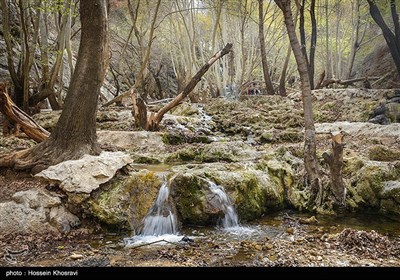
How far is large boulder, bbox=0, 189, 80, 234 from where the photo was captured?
4.39m

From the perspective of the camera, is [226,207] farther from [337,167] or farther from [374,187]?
[374,187]

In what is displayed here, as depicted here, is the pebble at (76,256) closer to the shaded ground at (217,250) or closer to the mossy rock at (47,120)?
the shaded ground at (217,250)

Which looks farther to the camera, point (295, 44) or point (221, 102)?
point (221, 102)

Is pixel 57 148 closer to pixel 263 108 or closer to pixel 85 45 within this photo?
pixel 85 45

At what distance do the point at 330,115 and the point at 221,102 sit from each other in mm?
5170

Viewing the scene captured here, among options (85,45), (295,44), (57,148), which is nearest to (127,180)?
(57,148)

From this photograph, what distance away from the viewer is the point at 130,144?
31.5 ft

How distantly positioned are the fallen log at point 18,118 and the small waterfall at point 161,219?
3426 mm

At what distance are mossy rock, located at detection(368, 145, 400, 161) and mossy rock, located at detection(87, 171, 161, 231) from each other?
4917 millimetres

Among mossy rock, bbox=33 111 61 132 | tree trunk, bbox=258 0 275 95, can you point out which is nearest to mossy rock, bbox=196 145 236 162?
mossy rock, bbox=33 111 61 132

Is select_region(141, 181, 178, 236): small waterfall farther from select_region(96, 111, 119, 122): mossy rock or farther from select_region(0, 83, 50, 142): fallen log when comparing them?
select_region(96, 111, 119, 122): mossy rock

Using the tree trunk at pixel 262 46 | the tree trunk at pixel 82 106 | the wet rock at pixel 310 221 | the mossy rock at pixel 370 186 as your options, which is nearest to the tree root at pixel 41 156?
the tree trunk at pixel 82 106

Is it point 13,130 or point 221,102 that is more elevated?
point 221,102

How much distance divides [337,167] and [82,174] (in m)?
4.55
